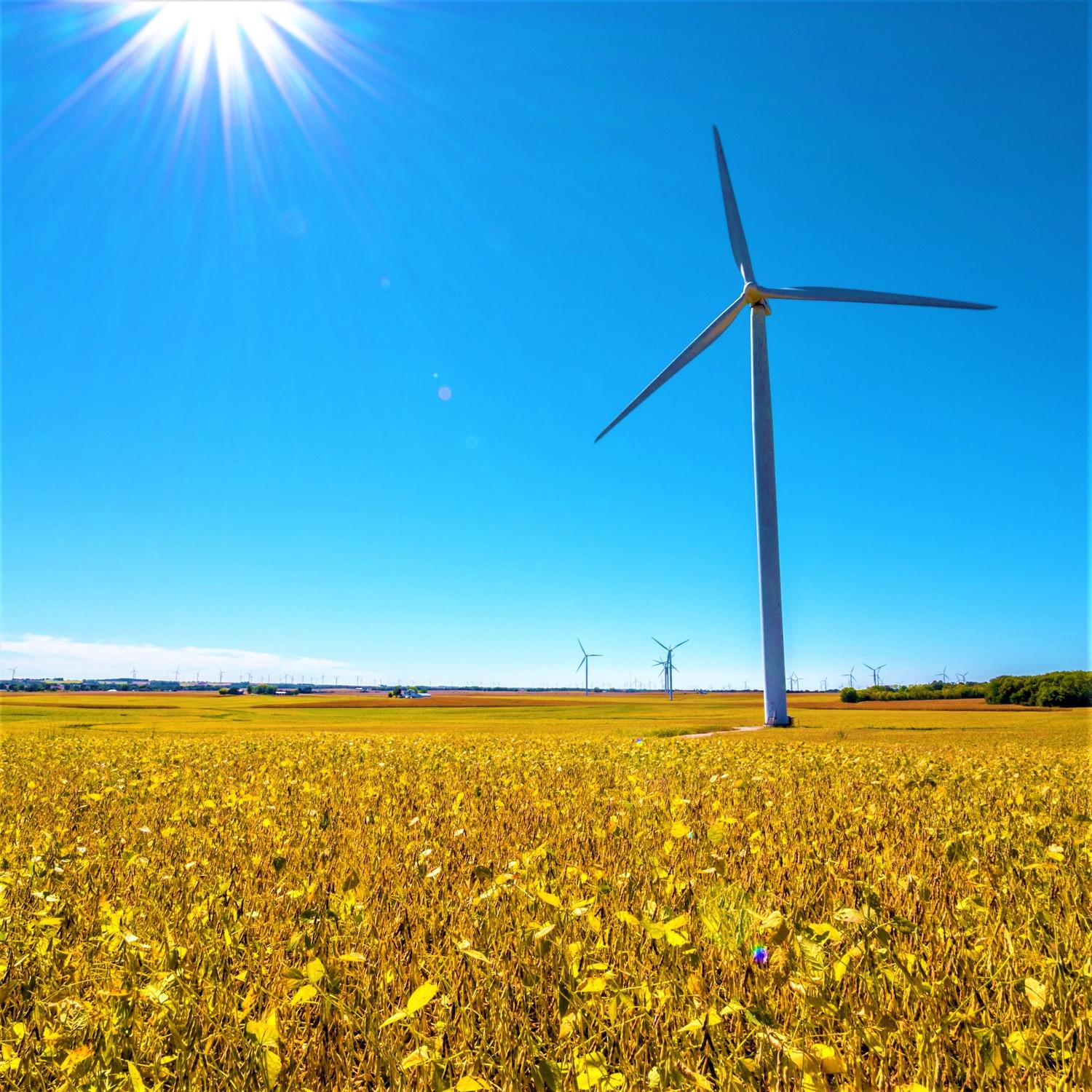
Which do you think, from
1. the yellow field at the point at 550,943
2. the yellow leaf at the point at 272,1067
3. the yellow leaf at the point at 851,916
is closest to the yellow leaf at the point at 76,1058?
the yellow field at the point at 550,943

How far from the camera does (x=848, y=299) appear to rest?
38.6m

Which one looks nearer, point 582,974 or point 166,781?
point 582,974

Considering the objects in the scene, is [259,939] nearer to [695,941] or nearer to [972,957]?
[695,941]

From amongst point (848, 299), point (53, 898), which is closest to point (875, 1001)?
point (53, 898)

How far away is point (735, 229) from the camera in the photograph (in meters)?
43.7

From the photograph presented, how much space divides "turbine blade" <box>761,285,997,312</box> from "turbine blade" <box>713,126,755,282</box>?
317cm

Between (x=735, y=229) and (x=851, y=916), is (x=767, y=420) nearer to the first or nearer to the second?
(x=735, y=229)

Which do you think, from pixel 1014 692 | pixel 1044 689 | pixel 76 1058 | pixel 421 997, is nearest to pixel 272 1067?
pixel 421 997

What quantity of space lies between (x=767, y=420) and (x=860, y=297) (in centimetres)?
930

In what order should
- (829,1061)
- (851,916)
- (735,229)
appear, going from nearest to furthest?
(829,1061), (851,916), (735,229)

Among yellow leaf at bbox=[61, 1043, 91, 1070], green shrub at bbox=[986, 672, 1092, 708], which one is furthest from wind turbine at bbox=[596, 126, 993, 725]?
green shrub at bbox=[986, 672, 1092, 708]

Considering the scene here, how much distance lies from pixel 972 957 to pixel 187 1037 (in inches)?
154

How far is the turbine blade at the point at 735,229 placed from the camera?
1686 inches

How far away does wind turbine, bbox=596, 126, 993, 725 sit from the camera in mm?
37062
